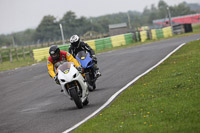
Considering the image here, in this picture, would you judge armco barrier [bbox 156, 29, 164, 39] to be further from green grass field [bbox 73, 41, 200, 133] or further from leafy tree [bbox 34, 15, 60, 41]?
leafy tree [bbox 34, 15, 60, 41]

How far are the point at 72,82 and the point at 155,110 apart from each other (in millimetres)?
2576

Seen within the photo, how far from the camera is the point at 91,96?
12.0 metres

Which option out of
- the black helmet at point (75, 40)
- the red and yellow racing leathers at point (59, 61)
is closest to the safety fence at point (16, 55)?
the black helmet at point (75, 40)

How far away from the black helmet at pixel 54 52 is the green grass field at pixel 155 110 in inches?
70.6

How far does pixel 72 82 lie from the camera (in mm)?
9773

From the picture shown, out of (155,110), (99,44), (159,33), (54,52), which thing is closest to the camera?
(155,110)

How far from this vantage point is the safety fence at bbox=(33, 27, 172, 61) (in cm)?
3731

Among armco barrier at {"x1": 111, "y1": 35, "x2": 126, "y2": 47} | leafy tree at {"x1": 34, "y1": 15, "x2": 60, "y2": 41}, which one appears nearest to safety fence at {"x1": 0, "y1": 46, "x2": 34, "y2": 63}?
armco barrier at {"x1": 111, "y1": 35, "x2": 126, "y2": 47}

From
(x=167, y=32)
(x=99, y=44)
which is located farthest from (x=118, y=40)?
(x=167, y=32)

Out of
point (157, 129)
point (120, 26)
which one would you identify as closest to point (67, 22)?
point (120, 26)

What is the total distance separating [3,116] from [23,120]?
4.71 ft

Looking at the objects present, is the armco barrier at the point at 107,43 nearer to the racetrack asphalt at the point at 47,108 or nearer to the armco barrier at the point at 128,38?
the armco barrier at the point at 128,38

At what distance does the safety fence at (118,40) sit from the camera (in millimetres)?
37312

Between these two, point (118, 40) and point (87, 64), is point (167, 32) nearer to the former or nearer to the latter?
point (118, 40)
